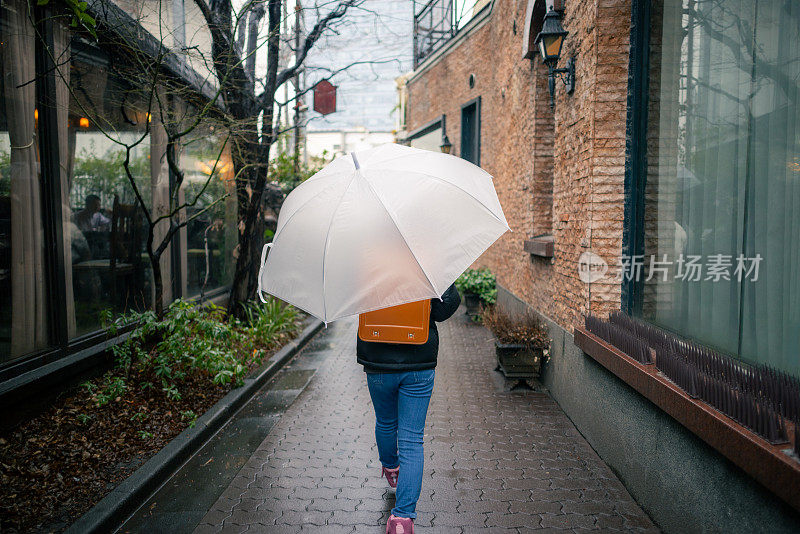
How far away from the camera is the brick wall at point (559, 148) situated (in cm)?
477

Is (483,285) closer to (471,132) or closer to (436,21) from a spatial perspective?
(471,132)

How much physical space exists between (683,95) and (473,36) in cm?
1061

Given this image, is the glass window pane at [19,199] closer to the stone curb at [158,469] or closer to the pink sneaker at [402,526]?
the stone curb at [158,469]

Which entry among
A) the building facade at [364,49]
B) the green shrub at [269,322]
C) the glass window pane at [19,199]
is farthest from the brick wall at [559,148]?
the glass window pane at [19,199]

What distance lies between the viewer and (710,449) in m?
2.88

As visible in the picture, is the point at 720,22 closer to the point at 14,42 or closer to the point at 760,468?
the point at 760,468

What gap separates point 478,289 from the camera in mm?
11078

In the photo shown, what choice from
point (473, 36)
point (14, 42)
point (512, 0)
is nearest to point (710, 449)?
point (14, 42)

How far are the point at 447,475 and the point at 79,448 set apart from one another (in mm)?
2881

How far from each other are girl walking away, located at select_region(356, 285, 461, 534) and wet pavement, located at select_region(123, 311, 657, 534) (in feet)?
1.42

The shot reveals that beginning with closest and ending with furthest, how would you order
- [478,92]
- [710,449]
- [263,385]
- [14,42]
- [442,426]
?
[710,449], [14,42], [442,426], [263,385], [478,92]

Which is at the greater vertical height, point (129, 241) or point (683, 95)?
point (683, 95)

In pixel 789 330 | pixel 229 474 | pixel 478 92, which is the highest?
pixel 478 92

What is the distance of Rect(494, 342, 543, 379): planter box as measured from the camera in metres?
6.40
